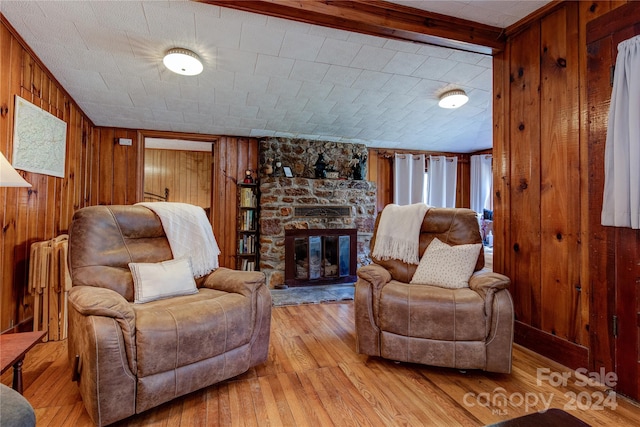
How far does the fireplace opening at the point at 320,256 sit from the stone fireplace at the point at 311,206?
14 millimetres

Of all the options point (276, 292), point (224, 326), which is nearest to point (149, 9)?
point (224, 326)

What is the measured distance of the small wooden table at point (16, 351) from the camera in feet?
4.13

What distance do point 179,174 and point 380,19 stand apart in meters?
A: 5.07

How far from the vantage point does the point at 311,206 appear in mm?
4477

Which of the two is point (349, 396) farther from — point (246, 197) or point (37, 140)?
point (246, 197)

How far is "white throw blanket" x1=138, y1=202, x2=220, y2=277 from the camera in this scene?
2.16 meters

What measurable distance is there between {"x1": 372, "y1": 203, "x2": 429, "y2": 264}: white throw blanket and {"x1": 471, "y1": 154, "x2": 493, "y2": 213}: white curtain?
360cm

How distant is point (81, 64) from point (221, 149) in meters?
2.08

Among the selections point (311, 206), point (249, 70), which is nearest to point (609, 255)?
point (249, 70)

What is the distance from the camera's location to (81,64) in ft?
8.32

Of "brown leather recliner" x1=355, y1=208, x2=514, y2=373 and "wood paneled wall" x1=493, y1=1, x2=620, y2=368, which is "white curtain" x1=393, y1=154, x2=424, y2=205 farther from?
"brown leather recliner" x1=355, y1=208, x2=514, y2=373

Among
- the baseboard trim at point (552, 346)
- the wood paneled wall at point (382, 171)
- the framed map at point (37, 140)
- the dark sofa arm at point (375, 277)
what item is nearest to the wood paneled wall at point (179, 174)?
the framed map at point (37, 140)

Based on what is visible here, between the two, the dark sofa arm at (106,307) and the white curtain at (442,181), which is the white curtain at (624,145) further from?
the white curtain at (442,181)

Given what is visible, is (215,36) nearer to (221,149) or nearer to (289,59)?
(289,59)
